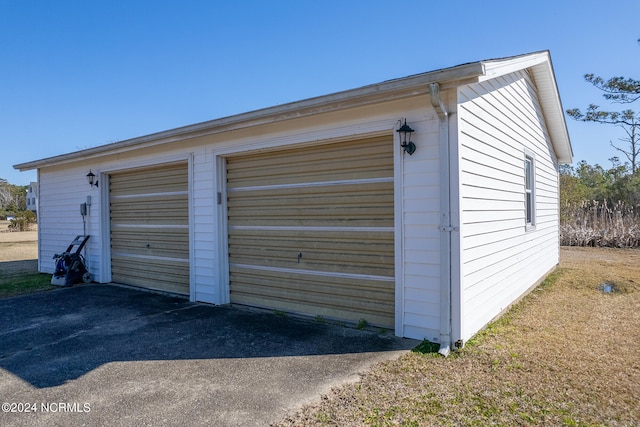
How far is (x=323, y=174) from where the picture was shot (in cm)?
483

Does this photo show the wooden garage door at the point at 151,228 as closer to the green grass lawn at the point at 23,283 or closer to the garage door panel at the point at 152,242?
the garage door panel at the point at 152,242

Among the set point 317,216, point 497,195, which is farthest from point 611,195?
point 317,216

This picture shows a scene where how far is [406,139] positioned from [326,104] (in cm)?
94

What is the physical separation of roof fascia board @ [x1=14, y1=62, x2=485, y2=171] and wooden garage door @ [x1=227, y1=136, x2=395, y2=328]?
531 mm

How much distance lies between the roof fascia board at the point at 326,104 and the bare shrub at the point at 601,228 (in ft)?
46.3

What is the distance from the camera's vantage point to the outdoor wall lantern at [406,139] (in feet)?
12.9

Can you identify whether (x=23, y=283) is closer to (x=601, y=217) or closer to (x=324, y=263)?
(x=324, y=263)

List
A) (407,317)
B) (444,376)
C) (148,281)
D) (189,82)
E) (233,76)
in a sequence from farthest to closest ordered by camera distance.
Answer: (189,82), (233,76), (148,281), (407,317), (444,376)

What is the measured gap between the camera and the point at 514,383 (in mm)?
3002

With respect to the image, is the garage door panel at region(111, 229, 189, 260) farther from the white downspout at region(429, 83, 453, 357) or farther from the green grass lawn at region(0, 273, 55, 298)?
the white downspout at region(429, 83, 453, 357)

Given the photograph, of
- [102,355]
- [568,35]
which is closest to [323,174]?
[102,355]

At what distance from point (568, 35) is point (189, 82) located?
12.0 m

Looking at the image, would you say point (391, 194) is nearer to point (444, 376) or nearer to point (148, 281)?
point (444, 376)

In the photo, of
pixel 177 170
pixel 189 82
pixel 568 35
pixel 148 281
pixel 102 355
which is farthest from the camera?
pixel 189 82
